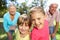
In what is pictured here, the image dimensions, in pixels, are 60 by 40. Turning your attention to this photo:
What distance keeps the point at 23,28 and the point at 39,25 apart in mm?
159

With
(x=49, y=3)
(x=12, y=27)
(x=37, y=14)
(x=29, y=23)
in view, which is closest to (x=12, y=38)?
(x=12, y=27)

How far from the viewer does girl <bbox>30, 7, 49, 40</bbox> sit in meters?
1.68

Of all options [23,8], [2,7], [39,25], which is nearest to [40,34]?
[39,25]

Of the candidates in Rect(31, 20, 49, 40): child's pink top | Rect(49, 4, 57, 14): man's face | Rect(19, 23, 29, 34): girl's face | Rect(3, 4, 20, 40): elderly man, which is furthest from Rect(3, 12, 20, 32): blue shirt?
Rect(49, 4, 57, 14): man's face

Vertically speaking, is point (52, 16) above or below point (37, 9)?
below

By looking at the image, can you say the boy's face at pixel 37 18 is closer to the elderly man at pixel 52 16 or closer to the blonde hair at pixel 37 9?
the blonde hair at pixel 37 9

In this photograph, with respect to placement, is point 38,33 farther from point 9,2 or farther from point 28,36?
point 9,2

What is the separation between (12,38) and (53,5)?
1.78 ft

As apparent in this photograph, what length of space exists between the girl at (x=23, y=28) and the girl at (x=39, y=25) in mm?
59

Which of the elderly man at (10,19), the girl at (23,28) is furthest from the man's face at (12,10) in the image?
the girl at (23,28)

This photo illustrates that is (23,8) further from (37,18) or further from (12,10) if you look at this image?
(37,18)

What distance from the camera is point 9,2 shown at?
74.6 inches

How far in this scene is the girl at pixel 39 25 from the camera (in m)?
1.68

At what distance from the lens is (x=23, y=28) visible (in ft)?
5.78
